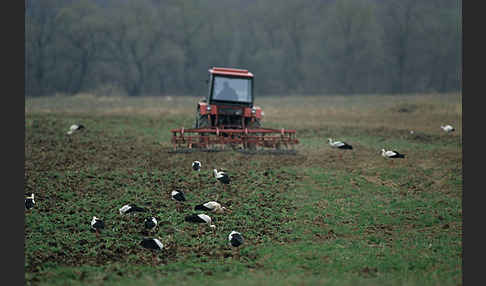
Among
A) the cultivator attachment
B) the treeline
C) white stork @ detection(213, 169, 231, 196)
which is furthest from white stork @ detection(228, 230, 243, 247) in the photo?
the treeline

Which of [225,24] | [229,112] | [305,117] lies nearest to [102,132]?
[229,112]

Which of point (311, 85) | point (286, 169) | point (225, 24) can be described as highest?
point (225, 24)

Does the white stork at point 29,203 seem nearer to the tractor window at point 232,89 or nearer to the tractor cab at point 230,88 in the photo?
the tractor cab at point 230,88

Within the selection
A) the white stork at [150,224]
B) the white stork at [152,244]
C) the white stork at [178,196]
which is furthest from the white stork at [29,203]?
the white stork at [152,244]

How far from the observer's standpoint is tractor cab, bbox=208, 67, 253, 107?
1962cm

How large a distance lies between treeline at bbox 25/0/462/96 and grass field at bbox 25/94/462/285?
45.4 m

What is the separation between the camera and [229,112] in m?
19.5

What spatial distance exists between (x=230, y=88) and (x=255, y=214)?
995 centimetres

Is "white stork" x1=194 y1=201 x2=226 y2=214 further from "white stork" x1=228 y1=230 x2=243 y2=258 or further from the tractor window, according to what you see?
the tractor window

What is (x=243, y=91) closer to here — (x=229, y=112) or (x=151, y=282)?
(x=229, y=112)

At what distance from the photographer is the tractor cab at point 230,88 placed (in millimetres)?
19625

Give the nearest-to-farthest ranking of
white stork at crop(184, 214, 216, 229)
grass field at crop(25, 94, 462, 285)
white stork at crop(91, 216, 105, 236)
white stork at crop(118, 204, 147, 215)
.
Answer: grass field at crop(25, 94, 462, 285)
white stork at crop(91, 216, 105, 236)
white stork at crop(184, 214, 216, 229)
white stork at crop(118, 204, 147, 215)

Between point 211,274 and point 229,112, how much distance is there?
495 inches

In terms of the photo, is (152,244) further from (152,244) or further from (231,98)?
(231,98)
